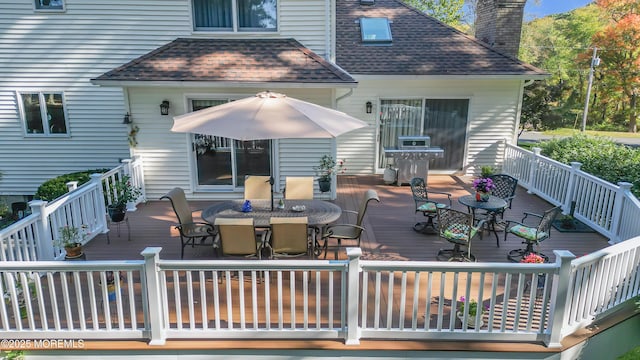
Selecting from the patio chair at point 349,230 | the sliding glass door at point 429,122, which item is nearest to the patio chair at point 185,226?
the patio chair at point 349,230

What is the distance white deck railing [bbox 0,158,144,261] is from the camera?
4738 millimetres

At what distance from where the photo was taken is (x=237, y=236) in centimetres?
472

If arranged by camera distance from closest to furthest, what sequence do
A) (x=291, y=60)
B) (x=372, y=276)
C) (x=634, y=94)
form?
(x=372, y=276) < (x=291, y=60) < (x=634, y=94)

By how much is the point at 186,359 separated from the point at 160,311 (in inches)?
20.6

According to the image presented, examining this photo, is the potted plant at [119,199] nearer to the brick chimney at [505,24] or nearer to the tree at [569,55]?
the brick chimney at [505,24]

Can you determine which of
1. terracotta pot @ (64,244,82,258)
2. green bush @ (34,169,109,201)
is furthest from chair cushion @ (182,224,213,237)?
green bush @ (34,169,109,201)

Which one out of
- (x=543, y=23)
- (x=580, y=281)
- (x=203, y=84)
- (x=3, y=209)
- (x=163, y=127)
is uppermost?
(x=543, y=23)

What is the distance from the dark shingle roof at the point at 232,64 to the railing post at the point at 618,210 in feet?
14.8

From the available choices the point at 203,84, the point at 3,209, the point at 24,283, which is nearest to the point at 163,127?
the point at 203,84

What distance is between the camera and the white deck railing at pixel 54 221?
474cm

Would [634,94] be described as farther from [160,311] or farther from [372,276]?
[160,311]

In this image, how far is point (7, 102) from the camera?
9281mm

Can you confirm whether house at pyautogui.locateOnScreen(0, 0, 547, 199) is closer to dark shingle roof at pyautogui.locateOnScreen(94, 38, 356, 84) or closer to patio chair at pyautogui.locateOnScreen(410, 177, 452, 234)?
dark shingle roof at pyautogui.locateOnScreen(94, 38, 356, 84)

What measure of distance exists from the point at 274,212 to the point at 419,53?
6989 millimetres
